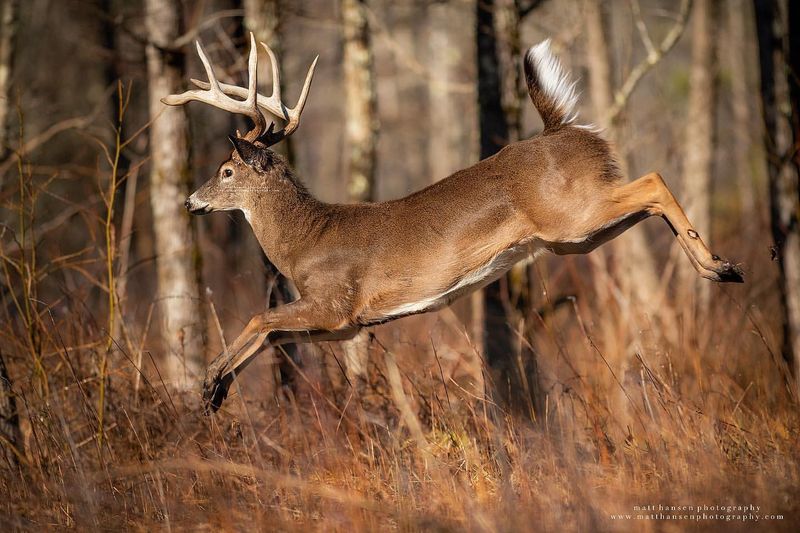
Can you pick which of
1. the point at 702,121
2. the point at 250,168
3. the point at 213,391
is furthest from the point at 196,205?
the point at 702,121

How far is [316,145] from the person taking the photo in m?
44.1

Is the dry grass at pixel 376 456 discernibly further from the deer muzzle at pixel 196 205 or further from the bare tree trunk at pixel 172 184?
the bare tree trunk at pixel 172 184

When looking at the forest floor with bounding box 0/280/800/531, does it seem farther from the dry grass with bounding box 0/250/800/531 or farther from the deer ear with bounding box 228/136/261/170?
the deer ear with bounding box 228/136/261/170

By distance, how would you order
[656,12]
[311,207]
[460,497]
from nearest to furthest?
[460,497]
[311,207]
[656,12]

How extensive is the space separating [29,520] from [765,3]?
20.6 feet

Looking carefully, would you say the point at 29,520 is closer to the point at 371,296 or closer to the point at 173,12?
the point at 371,296

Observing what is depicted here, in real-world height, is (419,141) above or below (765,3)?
above

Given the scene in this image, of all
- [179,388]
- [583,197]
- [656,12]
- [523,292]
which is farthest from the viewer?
[656,12]

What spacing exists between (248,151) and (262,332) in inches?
51.9

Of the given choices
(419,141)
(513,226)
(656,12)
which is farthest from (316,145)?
(513,226)

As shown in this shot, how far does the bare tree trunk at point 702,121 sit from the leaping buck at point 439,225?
20.0 feet

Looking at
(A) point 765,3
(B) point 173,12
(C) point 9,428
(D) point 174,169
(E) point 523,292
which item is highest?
(B) point 173,12

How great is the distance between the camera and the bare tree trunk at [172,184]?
7641mm

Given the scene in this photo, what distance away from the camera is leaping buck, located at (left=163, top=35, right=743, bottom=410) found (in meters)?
5.43
